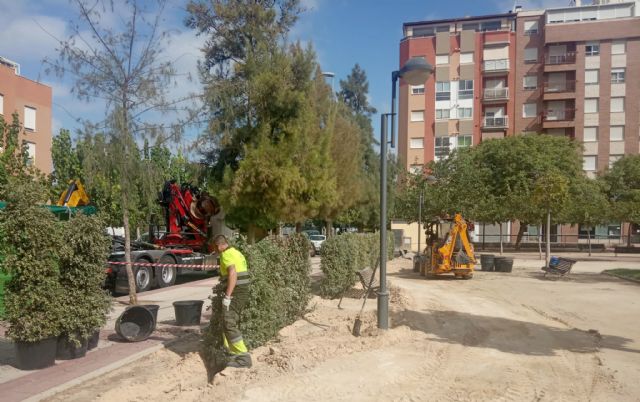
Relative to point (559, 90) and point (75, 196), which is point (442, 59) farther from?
point (75, 196)

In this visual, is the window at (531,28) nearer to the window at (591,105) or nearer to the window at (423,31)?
Result: the window at (591,105)

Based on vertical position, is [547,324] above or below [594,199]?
below

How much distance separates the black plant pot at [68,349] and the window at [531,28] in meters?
55.1

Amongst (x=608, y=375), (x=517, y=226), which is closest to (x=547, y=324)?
(x=608, y=375)

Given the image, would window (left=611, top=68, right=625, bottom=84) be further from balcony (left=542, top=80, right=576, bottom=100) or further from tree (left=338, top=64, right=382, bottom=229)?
tree (left=338, top=64, right=382, bottom=229)

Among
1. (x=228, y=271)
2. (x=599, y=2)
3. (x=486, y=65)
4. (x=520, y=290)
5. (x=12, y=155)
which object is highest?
(x=599, y=2)

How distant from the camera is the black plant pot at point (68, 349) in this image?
676 cm

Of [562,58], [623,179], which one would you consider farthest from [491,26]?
[623,179]

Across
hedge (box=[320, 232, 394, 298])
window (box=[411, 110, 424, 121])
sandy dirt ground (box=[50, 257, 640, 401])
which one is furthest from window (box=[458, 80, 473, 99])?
sandy dirt ground (box=[50, 257, 640, 401])

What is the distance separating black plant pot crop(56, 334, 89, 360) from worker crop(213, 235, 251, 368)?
2.06m

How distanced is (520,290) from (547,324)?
608 centimetres

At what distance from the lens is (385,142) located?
8711 millimetres

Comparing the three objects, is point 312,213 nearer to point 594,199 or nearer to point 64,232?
point 64,232

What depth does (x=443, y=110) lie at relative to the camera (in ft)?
179
